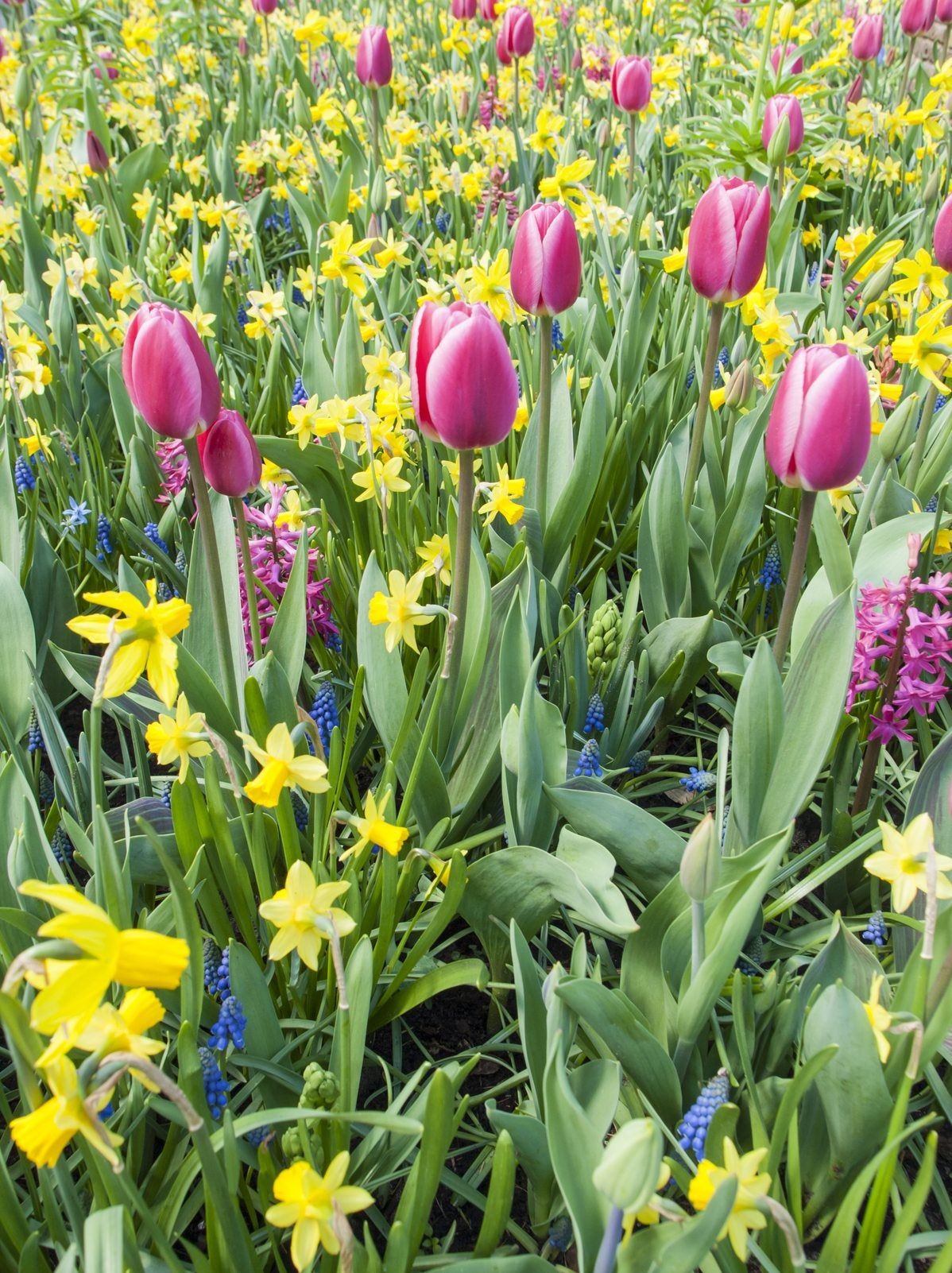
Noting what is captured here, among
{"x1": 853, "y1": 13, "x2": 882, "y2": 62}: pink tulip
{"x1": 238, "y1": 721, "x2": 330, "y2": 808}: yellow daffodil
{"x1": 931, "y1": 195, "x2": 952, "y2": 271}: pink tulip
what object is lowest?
{"x1": 238, "y1": 721, "x2": 330, "y2": 808}: yellow daffodil

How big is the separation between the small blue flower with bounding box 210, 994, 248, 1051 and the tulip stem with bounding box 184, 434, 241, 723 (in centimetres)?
44

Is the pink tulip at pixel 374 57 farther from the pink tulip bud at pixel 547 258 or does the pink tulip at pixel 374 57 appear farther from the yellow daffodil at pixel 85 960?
the yellow daffodil at pixel 85 960

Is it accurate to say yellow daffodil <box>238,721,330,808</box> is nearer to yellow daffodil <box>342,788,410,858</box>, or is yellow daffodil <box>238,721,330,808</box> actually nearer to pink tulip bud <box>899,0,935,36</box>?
yellow daffodil <box>342,788,410,858</box>

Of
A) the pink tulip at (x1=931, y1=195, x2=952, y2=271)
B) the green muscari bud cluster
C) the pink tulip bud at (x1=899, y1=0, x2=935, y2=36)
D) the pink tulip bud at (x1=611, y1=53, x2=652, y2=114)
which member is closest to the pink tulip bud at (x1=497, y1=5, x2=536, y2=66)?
the pink tulip bud at (x1=611, y1=53, x2=652, y2=114)

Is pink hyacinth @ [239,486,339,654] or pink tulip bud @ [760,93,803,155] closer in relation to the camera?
pink hyacinth @ [239,486,339,654]

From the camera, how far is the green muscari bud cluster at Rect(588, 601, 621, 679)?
1460 millimetres

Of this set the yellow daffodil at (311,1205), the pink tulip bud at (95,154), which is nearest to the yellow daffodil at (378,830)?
the yellow daffodil at (311,1205)

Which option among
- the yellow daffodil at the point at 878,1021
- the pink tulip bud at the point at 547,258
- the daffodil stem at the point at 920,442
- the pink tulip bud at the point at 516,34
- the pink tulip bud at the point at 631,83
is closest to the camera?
the yellow daffodil at the point at 878,1021

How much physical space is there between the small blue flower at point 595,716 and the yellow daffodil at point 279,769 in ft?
1.93

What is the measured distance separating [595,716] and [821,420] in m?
0.53

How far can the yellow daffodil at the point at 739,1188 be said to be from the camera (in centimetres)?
72

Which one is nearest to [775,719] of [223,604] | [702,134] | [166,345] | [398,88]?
[223,604]

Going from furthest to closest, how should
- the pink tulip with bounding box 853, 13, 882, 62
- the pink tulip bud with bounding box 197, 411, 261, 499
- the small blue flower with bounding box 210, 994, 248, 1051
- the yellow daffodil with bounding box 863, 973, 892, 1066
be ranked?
the pink tulip with bounding box 853, 13, 882, 62 < the pink tulip bud with bounding box 197, 411, 261, 499 < the small blue flower with bounding box 210, 994, 248, 1051 < the yellow daffodil with bounding box 863, 973, 892, 1066

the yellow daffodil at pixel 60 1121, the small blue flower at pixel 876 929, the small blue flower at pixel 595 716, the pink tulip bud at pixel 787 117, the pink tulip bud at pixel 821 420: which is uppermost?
the pink tulip bud at pixel 787 117
